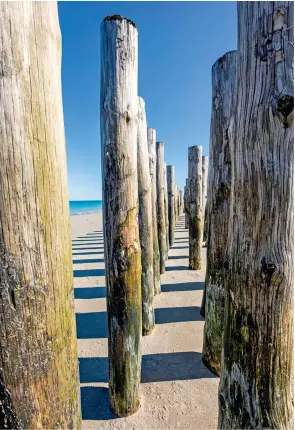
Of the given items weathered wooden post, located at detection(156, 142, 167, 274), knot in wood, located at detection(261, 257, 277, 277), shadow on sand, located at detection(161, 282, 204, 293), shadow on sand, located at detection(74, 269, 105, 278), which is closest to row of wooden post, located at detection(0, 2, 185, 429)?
knot in wood, located at detection(261, 257, 277, 277)

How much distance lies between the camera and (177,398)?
220 centimetres

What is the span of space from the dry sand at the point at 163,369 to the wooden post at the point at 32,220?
1408mm

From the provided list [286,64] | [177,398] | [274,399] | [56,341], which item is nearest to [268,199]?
[286,64]

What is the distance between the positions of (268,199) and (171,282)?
4235 millimetres

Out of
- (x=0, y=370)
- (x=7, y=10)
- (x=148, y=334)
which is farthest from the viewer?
(x=148, y=334)

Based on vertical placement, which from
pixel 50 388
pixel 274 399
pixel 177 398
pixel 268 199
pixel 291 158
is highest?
pixel 291 158

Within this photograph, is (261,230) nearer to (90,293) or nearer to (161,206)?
(161,206)

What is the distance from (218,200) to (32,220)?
6.50 ft

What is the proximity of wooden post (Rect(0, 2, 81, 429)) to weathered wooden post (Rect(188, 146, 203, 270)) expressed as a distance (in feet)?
15.7

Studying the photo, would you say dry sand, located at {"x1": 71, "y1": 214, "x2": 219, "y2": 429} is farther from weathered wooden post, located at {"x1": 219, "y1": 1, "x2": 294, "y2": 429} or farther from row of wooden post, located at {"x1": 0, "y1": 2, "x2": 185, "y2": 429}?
row of wooden post, located at {"x1": 0, "y1": 2, "x2": 185, "y2": 429}

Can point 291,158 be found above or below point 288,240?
above

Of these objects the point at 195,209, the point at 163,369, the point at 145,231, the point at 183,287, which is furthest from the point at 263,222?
the point at 195,209

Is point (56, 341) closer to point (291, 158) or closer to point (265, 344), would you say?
point (265, 344)

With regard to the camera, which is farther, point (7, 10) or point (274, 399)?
point (274, 399)
